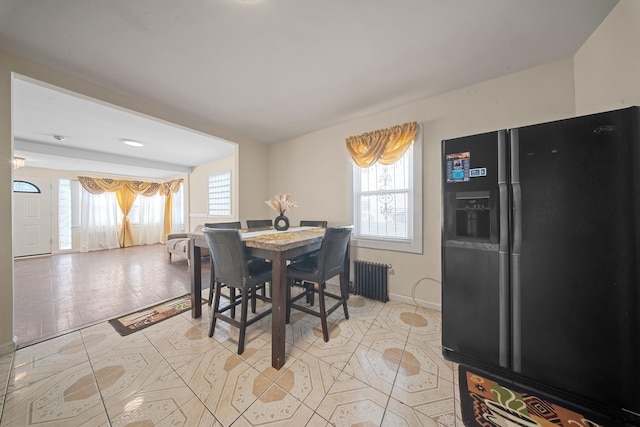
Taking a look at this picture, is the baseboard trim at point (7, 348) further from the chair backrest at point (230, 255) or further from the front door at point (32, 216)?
the front door at point (32, 216)

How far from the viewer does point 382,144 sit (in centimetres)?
240

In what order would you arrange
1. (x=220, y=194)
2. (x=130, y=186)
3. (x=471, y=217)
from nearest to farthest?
(x=471, y=217) < (x=220, y=194) < (x=130, y=186)

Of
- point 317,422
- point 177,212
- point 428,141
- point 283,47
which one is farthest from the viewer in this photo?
point 177,212

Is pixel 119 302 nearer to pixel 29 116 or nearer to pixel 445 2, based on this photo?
pixel 29 116

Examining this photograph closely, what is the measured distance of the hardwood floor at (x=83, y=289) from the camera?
201 cm

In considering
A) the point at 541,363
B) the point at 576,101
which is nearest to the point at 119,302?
the point at 541,363

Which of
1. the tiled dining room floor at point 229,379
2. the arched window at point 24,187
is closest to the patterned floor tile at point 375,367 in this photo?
the tiled dining room floor at point 229,379

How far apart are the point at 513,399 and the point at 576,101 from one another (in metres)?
2.23

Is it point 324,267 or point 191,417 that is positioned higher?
point 324,267

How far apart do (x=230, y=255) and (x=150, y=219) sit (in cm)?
709

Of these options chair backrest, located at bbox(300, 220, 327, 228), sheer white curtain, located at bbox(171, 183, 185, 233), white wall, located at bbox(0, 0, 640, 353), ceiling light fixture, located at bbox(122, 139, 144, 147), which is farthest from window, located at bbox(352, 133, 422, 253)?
sheer white curtain, located at bbox(171, 183, 185, 233)

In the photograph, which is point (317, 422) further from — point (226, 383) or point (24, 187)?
point (24, 187)

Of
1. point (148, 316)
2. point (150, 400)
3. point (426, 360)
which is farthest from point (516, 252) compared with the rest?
point (148, 316)

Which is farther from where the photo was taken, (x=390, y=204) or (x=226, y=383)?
(x=390, y=204)
